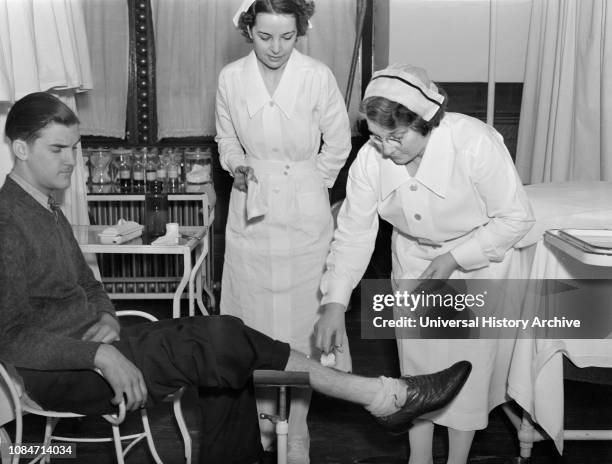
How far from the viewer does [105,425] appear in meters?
2.76

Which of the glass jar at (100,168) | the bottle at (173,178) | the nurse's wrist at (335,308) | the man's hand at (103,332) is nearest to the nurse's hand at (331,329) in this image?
the nurse's wrist at (335,308)

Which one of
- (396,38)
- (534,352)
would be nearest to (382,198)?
(534,352)

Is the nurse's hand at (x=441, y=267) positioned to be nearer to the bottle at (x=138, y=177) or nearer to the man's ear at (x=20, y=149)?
the man's ear at (x=20, y=149)

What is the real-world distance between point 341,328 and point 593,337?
2.56 ft

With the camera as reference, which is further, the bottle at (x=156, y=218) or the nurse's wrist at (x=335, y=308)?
the bottle at (x=156, y=218)

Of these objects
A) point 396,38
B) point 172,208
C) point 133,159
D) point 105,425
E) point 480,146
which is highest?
point 396,38

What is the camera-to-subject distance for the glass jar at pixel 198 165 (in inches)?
171

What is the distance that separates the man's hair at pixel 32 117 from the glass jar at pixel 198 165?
7.45 feet

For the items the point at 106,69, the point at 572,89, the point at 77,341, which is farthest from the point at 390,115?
the point at 106,69

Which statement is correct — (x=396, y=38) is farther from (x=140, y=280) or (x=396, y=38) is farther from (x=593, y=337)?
(x=593, y=337)

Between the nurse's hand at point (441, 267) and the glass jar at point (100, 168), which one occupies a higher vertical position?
the nurse's hand at point (441, 267)

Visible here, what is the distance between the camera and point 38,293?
6.36 ft

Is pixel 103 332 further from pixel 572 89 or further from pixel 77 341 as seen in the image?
pixel 572 89

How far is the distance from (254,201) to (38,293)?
0.80 meters
